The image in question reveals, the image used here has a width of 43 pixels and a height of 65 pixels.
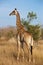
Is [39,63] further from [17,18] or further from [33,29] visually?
[33,29]

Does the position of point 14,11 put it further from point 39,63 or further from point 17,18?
point 39,63

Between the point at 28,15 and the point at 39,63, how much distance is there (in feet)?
50.7

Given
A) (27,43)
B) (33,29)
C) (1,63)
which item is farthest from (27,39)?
(33,29)

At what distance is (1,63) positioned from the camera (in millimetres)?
10617

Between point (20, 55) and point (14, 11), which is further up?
point (14, 11)

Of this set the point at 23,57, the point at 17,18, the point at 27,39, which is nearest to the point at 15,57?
the point at 23,57

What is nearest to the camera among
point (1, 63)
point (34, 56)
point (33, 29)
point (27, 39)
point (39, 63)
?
point (1, 63)

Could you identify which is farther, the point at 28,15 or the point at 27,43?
the point at 28,15

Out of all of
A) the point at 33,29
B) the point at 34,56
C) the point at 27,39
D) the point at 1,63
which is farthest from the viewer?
the point at 33,29

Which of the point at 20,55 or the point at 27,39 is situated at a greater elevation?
the point at 27,39

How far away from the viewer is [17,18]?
43.3 ft

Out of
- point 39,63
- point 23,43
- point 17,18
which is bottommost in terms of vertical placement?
point 39,63

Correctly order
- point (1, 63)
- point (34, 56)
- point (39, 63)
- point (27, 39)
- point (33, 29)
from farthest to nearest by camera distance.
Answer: point (33, 29), point (34, 56), point (27, 39), point (39, 63), point (1, 63)

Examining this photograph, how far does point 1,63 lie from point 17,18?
3464mm
